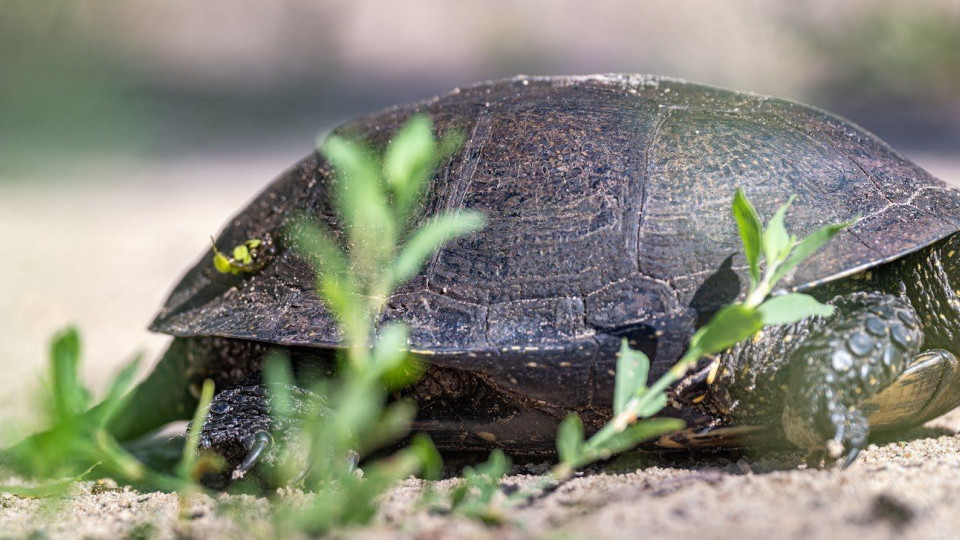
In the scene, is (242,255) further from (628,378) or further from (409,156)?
(409,156)

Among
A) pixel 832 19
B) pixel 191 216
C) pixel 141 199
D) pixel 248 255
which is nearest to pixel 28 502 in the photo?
pixel 248 255

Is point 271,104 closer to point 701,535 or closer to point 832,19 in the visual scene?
point 832,19

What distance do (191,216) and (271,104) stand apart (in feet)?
24.3

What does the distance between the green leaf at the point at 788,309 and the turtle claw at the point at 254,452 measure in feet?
5.03

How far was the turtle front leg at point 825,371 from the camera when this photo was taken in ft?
7.56

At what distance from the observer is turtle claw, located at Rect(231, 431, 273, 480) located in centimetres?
258

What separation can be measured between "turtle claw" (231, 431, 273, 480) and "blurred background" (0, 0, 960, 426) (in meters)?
1.80

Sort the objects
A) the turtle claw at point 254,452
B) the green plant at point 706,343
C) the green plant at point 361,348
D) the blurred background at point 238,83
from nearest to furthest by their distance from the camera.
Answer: the green plant at point 361,348
the green plant at point 706,343
the turtle claw at point 254,452
the blurred background at point 238,83

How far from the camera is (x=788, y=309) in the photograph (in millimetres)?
1974

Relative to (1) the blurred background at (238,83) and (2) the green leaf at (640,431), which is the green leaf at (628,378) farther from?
(1) the blurred background at (238,83)

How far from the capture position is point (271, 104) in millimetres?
15000

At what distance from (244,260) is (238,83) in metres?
14.6

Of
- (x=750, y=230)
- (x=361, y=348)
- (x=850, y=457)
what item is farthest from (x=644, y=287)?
(x=361, y=348)

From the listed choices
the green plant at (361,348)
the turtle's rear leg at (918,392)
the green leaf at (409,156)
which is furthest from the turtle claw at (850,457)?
the green leaf at (409,156)
